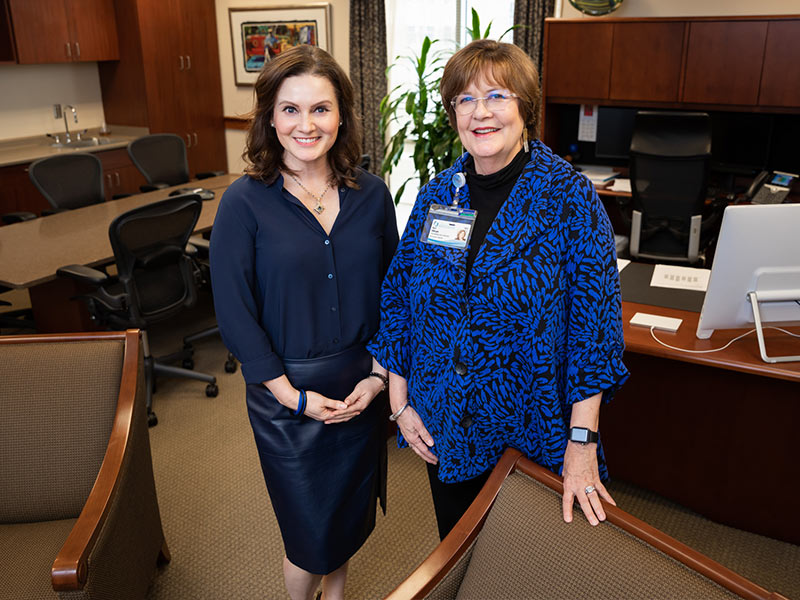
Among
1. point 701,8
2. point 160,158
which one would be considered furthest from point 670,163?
point 160,158

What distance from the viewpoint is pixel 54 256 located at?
329cm

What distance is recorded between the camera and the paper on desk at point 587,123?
4852 millimetres

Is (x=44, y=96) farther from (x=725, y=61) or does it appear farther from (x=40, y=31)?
(x=725, y=61)

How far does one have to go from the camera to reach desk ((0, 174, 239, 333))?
10.2ft

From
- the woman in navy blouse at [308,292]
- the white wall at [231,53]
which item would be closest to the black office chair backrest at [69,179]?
the white wall at [231,53]

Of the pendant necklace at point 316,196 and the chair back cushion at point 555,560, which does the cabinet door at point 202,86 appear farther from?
the chair back cushion at point 555,560

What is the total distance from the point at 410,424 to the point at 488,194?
0.56 meters

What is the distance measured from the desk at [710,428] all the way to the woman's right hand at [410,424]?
88 cm

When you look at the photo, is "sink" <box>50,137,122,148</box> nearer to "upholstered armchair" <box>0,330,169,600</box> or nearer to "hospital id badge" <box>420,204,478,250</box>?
"upholstered armchair" <box>0,330,169,600</box>

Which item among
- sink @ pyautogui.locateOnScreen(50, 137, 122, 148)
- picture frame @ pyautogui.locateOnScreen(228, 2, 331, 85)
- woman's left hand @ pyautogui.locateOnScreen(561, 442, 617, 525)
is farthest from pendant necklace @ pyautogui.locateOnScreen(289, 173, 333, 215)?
sink @ pyautogui.locateOnScreen(50, 137, 122, 148)

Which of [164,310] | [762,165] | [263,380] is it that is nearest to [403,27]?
[762,165]

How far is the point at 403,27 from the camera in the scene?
5801 mm

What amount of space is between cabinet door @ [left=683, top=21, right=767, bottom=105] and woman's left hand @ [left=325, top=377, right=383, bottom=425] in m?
3.40

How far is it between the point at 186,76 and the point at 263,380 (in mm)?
5664
